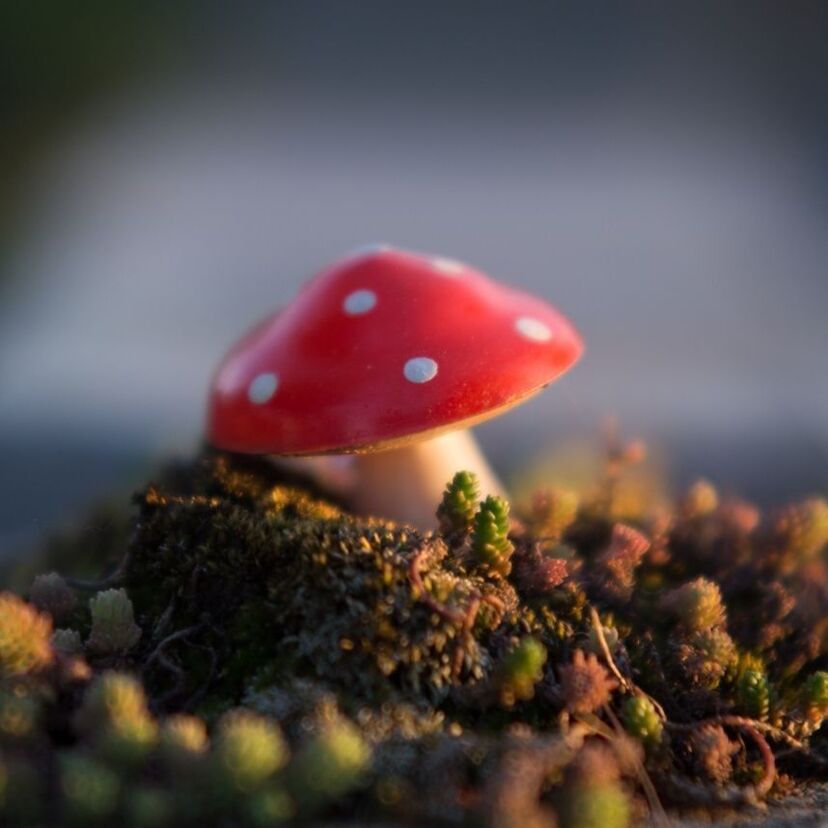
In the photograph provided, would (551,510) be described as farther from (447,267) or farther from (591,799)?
(591,799)

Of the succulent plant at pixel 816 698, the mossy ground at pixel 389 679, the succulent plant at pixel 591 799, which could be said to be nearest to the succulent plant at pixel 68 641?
the mossy ground at pixel 389 679

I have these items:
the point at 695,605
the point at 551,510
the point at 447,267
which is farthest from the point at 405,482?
the point at 695,605

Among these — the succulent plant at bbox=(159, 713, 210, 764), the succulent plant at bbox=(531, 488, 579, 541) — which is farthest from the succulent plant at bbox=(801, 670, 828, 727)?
the succulent plant at bbox=(159, 713, 210, 764)

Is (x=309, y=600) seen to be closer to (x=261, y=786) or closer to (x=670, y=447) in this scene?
(x=261, y=786)

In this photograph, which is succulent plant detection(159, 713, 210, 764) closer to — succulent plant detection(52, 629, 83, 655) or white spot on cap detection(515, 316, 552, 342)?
succulent plant detection(52, 629, 83, 655)

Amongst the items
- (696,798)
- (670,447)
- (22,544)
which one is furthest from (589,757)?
(670,447)

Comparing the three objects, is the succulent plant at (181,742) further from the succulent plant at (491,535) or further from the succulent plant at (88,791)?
the succulent plant at (491,535)
